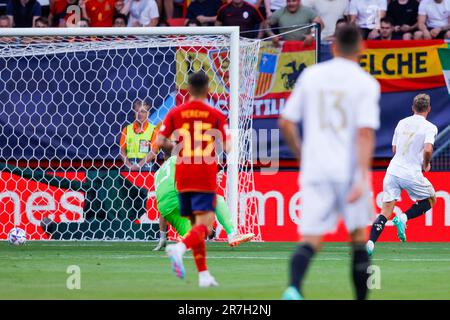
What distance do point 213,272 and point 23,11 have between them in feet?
32.1

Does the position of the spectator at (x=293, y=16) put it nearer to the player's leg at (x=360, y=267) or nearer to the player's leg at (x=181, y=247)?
the player's leg at (x=181, y=247)

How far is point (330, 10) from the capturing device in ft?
59.5

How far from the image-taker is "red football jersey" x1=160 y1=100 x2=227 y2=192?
9.16m

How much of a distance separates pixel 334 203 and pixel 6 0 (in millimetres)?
13738

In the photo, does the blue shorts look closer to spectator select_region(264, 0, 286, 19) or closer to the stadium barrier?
the stadium barrier

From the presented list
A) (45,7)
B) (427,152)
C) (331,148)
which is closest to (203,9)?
(45,7)

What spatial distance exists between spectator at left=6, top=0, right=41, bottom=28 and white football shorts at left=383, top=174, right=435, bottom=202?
7.97 m

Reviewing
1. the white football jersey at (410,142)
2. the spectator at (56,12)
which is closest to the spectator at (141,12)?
the spectator at (56,12)

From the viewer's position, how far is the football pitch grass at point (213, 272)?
8.70 meters

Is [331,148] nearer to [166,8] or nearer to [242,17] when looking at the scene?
[242,17]

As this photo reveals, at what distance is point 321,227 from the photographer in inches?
269

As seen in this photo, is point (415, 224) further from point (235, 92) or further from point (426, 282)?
point (426, 282)

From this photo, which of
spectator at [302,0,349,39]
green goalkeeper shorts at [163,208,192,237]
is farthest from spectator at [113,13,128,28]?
green goalkeeper shorts at [163,208,192,237]
